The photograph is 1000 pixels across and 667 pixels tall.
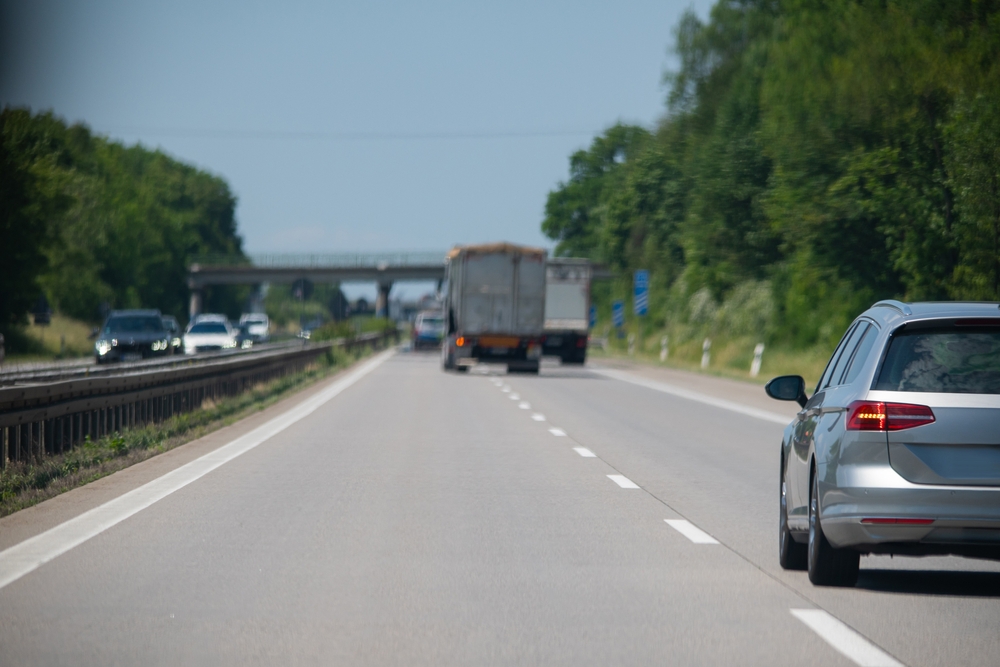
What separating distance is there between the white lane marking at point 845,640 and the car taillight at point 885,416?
938 millimetres

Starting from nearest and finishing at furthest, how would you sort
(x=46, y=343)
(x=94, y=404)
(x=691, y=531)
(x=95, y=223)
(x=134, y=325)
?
(x=691, y=531), (x=94, y=404), (x=134, y=325), (x=46, y=343), (x=95, y=223)

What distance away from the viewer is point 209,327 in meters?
49.4

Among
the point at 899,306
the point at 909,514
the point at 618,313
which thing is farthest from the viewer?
the point at 618,313

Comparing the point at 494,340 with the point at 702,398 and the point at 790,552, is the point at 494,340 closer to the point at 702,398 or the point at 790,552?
the point at 702,398

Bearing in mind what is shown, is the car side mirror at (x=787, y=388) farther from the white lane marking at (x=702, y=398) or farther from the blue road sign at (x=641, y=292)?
the blue road sign at (x=641, y=292)

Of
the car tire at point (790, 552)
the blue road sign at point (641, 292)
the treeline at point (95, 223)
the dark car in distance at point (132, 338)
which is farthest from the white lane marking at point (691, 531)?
the blue road sign at point (641, 292)

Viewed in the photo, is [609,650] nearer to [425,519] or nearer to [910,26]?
[425,519]

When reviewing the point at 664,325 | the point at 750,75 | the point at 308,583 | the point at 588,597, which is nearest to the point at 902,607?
the point at 588,597

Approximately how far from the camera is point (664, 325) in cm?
6925

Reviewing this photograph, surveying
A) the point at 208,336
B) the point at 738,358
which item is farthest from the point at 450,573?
the point at 208,336

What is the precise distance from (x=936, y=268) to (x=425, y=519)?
23258 mm

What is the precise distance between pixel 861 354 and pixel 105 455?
9042 mm

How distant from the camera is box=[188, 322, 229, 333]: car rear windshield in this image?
49109 mm

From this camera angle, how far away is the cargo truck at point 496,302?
3859cm
